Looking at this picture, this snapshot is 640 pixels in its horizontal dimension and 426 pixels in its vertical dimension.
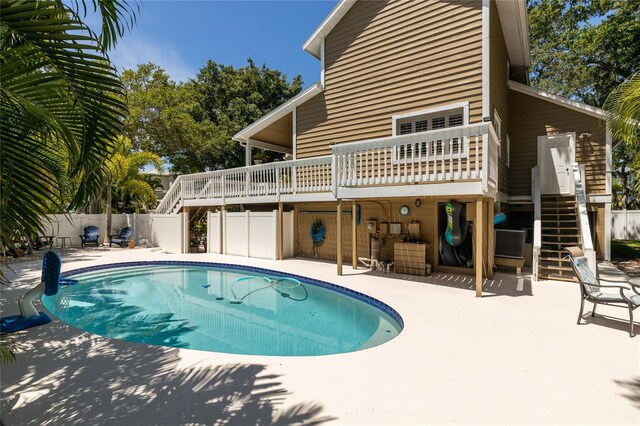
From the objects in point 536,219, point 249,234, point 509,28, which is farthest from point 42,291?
point 509,28

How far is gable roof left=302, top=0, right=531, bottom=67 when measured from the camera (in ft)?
28.5

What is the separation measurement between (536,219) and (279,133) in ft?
31.9

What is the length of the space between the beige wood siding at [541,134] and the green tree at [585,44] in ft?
25.2

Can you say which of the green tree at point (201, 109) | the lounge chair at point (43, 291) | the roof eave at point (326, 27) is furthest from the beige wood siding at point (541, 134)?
the green tree at point (201, 109)

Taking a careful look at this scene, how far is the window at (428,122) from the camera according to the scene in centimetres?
806

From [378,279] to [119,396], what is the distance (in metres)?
6.20

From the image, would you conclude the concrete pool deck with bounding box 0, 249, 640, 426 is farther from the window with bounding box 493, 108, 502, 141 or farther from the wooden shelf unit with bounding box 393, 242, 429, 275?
the window with bounding box 493, 108, 502, 141

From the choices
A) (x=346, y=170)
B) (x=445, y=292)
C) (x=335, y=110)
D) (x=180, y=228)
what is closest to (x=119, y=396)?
(x=445, y=292)

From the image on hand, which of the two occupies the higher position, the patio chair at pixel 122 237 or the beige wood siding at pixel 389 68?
the beige wood siding at pixel 389 68

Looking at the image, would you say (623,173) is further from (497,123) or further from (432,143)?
(432,143)

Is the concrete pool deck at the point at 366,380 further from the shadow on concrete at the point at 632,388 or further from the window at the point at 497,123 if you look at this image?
the window at the point at 497,123

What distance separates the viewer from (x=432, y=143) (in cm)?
873

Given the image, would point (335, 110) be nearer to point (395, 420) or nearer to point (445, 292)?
point (445, 292)

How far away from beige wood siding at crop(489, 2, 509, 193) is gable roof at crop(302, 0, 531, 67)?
210 millimetres
